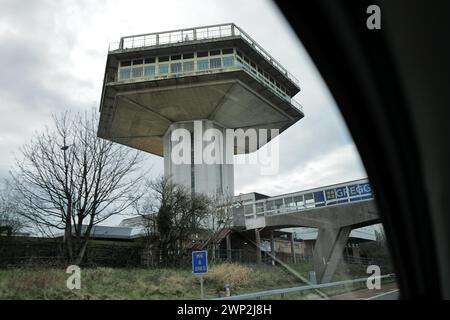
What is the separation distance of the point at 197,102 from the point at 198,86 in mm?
2042

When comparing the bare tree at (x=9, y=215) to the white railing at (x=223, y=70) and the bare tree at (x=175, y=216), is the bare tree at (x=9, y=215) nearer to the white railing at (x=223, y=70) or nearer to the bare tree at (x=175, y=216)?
the bare tree at (x=175, y=216)

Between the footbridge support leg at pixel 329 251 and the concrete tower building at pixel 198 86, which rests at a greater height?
the concrete tower building at pixel 198 86

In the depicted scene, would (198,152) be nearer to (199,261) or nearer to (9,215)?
(9,215)

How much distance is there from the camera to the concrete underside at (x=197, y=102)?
26.6 m

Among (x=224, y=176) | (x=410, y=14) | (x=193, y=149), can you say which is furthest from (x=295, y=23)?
(x=193, y=149)

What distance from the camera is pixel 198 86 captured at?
27.1 meters

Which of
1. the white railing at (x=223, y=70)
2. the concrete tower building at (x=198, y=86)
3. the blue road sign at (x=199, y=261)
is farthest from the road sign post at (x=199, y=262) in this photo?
the white railing at (x=223, y=70)

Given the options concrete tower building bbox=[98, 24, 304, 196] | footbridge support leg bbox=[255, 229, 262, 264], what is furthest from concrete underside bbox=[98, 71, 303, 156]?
footbridge support leg bbox=[255, 229, 262, 264]

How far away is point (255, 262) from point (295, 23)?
14710mm

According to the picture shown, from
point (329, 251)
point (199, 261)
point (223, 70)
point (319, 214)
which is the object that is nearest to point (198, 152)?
point (223, 70)

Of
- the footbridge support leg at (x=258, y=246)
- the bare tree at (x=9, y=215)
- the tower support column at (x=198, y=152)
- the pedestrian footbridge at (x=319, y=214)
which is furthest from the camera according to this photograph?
the tower support column at (x=198, y=152)

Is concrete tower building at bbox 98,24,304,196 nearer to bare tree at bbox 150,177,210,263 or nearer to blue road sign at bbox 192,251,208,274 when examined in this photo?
bare tree at bbox 150,177,210,263

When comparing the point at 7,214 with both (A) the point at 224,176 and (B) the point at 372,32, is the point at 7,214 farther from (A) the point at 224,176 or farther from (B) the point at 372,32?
(A) the point at 224,176
